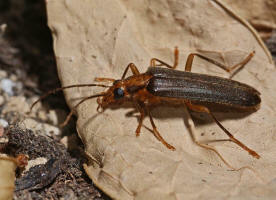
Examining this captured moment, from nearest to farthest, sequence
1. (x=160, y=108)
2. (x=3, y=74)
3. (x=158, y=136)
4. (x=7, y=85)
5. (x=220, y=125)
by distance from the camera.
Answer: (x=158, y=136), (x=220, y=125), (x=160, y=108), (x=7, y=85), (x=3, y=74)

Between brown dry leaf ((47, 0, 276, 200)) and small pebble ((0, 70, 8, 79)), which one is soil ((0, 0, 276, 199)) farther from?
brown dry leaf ((47, 0, 276, 200))

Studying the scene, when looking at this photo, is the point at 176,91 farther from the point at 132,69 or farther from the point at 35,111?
the point at 35,111

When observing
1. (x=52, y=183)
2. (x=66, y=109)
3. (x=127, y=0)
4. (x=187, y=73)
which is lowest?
(x=52, y=183)

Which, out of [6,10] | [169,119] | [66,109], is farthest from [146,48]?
[6,10]

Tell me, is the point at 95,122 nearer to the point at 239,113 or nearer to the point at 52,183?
the point at 52,183

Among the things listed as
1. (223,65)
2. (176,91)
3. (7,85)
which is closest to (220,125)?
(176,91)

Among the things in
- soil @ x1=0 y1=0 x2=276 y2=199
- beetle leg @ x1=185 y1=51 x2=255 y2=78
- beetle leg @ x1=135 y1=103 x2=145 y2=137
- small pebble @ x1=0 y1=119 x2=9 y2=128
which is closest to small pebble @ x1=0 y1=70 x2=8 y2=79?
soil @ x1=0 y1=0 x2=276 y2=199
